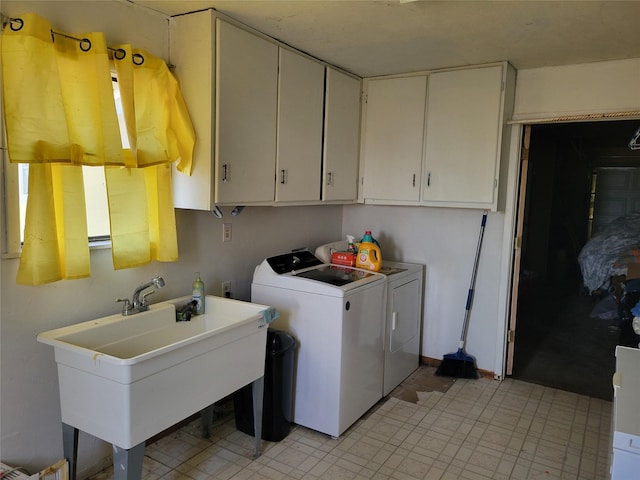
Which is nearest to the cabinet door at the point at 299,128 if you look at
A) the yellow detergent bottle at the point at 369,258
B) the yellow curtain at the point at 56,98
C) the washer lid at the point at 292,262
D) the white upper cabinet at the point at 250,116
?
the white upper cabinet at the point at 250,116

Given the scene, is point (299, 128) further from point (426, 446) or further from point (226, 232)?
point (426, 446)

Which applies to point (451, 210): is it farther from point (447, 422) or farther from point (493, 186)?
point (447, 422)

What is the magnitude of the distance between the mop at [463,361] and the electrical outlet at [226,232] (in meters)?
1.88

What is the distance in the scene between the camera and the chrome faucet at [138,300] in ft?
7.41

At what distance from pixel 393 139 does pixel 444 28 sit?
1131mm

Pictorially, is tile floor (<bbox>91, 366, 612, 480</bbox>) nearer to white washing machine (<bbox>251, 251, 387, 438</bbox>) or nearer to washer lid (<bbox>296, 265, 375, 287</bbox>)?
white washing machine (<bbox>251, 251, 387, 438</bbox>)

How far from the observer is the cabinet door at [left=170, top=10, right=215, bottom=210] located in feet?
Result: 7.63

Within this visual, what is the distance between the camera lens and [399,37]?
2684 mm

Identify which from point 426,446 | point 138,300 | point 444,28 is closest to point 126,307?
point 138,300

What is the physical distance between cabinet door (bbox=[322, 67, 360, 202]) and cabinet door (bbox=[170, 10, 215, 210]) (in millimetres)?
1069

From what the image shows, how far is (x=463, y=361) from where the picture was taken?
3.67m

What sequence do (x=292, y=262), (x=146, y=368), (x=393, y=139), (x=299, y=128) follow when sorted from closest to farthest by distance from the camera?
(x=146, y=368)
(x=299, y=128)
(x=292, y=262)
(x=393, y=139)

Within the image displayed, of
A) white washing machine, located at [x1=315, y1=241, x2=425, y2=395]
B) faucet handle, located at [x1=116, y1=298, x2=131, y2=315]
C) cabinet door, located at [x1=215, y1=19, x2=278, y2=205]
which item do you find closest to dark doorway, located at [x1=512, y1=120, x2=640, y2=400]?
white washing machine, located at [x1=315, y1=241, x2=425, y2=395]

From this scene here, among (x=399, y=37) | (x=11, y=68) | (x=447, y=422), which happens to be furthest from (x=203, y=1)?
(x=447, y=422)
